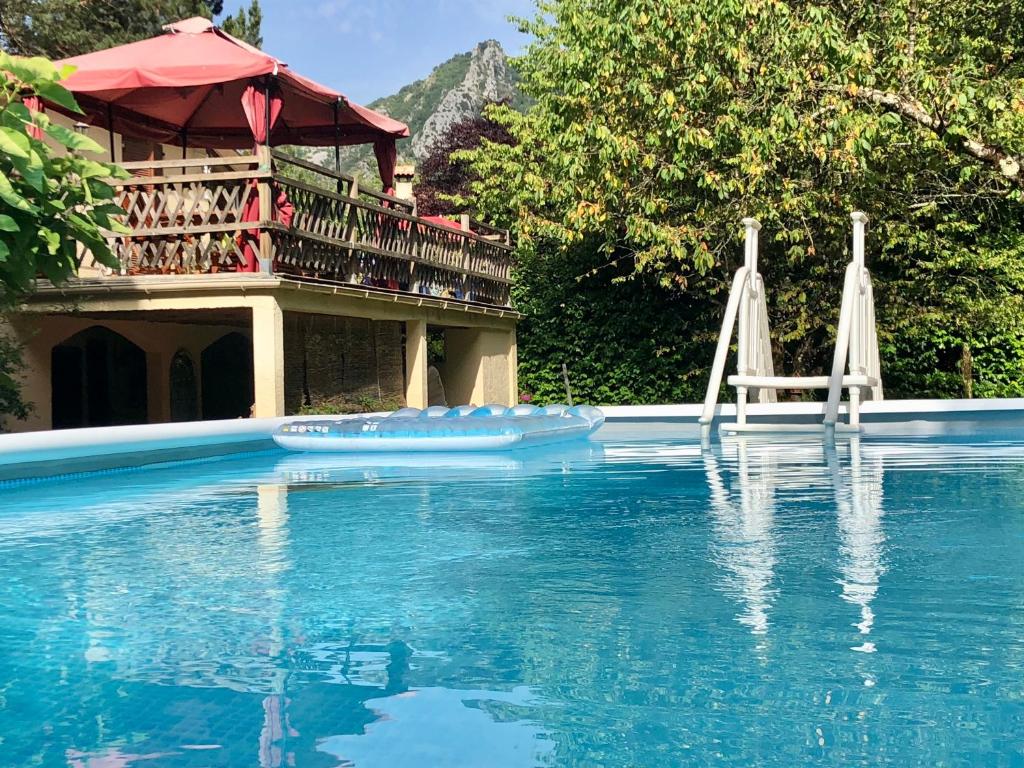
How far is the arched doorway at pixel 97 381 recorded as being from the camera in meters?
15.6

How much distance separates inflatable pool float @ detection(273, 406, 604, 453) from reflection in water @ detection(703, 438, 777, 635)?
2.31 meters

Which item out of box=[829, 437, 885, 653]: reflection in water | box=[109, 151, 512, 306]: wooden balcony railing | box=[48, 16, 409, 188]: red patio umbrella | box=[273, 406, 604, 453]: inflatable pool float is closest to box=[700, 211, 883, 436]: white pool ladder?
box=[273, 406, 604, 453]: inflatable pool float

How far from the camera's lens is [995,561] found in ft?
15.6

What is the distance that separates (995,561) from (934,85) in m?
8.53

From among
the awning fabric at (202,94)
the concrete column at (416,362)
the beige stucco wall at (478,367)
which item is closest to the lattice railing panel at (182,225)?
the awning fabric at (202,94)

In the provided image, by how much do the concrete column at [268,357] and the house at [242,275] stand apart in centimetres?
2

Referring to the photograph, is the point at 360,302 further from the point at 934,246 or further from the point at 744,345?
the point at 934,246

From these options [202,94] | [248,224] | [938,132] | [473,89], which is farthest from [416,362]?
[473,89]

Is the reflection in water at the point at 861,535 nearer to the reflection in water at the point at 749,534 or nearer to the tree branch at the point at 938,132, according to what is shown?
the reflection in water at the point at 749,534

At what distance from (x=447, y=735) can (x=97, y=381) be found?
47.8 feet

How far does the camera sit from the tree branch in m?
13.0

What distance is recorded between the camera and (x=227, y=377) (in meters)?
17.5

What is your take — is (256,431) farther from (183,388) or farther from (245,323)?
(245,323)

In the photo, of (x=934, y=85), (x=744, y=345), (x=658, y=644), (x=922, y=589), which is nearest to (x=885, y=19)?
(x=934, y=85)
